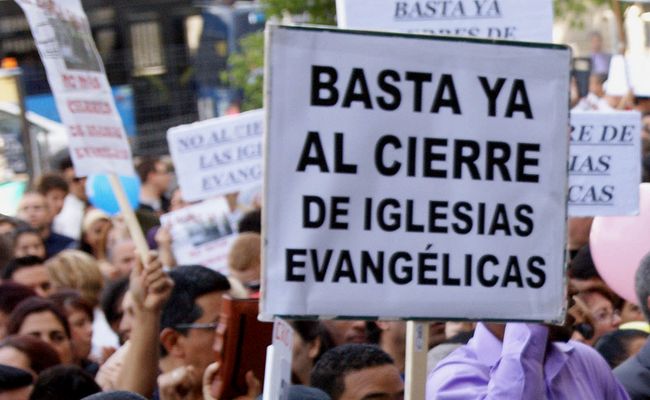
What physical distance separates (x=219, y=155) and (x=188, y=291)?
4.12 m

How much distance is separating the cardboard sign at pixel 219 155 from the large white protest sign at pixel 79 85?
276 centimetres

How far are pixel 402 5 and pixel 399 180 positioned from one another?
8.09 ft

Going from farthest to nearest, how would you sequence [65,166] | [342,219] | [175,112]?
[175,112], [65,166], [342,219]

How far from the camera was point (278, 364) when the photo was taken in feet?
10.6

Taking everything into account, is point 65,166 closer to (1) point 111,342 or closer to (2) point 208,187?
(2) point 208,187

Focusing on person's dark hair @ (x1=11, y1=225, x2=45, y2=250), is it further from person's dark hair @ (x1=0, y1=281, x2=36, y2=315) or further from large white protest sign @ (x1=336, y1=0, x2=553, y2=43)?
large white protest sign @ (x1=336, y1=0, x2=553, y2=43)

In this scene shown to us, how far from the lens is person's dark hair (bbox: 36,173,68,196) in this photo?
11.6 m

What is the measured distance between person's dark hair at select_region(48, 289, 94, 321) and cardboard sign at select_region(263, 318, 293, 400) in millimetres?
3575

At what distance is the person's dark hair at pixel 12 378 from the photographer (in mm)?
4801

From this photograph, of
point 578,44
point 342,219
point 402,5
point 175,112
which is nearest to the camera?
point 342,219

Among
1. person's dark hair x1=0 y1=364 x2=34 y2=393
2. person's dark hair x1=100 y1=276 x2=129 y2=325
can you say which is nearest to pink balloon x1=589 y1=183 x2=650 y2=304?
person's dark hair x1=100 y1=276 x2=129 y2=325

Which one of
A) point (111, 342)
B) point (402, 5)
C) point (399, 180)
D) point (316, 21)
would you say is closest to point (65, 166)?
point (316, 21)

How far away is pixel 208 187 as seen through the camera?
9570 mm

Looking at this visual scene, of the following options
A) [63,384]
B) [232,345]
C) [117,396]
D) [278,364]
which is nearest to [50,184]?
[63,384]
